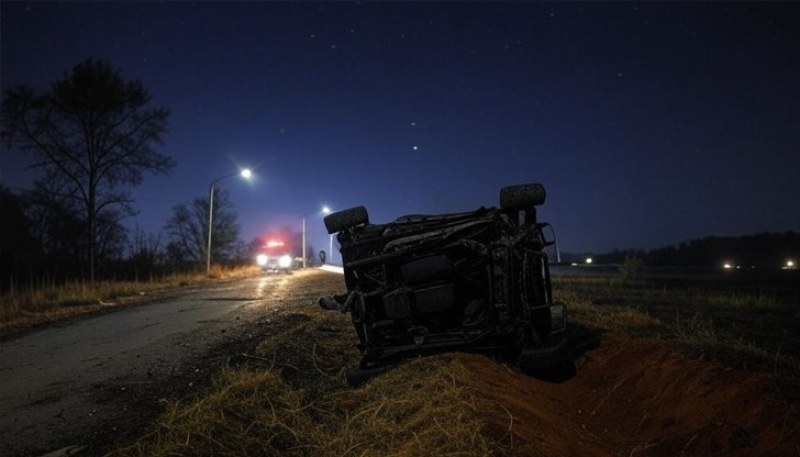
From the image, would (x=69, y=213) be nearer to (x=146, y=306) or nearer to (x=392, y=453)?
(x=146, y=306)

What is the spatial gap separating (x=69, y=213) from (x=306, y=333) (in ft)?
100

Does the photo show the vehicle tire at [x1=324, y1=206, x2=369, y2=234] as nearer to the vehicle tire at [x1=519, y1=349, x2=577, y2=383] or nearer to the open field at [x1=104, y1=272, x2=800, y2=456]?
the open field at [x1=104, y1=272, x2=800, y2=456]

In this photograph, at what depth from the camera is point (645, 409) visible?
4.57 m

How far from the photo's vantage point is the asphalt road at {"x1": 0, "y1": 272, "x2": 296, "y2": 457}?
3.91 metres

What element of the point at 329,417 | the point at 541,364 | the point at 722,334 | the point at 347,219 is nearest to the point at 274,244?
the point at 347,219

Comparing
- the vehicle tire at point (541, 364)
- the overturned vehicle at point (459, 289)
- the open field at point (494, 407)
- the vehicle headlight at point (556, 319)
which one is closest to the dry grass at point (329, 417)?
the open field at point (494, 407)

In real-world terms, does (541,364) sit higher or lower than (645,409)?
higher

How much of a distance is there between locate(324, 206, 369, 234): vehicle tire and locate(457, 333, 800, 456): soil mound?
193 cm

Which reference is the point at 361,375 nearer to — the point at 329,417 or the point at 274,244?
the point at 329,417

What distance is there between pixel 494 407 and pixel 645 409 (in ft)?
6.67

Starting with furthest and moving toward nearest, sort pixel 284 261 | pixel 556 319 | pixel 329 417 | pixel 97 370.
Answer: pixel 284 261 → pixel 97 370 → pixel 556 319 → pixel 329 417

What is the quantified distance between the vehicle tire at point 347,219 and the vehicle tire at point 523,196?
5.32ft

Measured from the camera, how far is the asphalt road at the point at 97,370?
391 centimetres

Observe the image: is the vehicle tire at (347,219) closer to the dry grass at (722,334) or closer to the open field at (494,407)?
the open field at (494,407)
